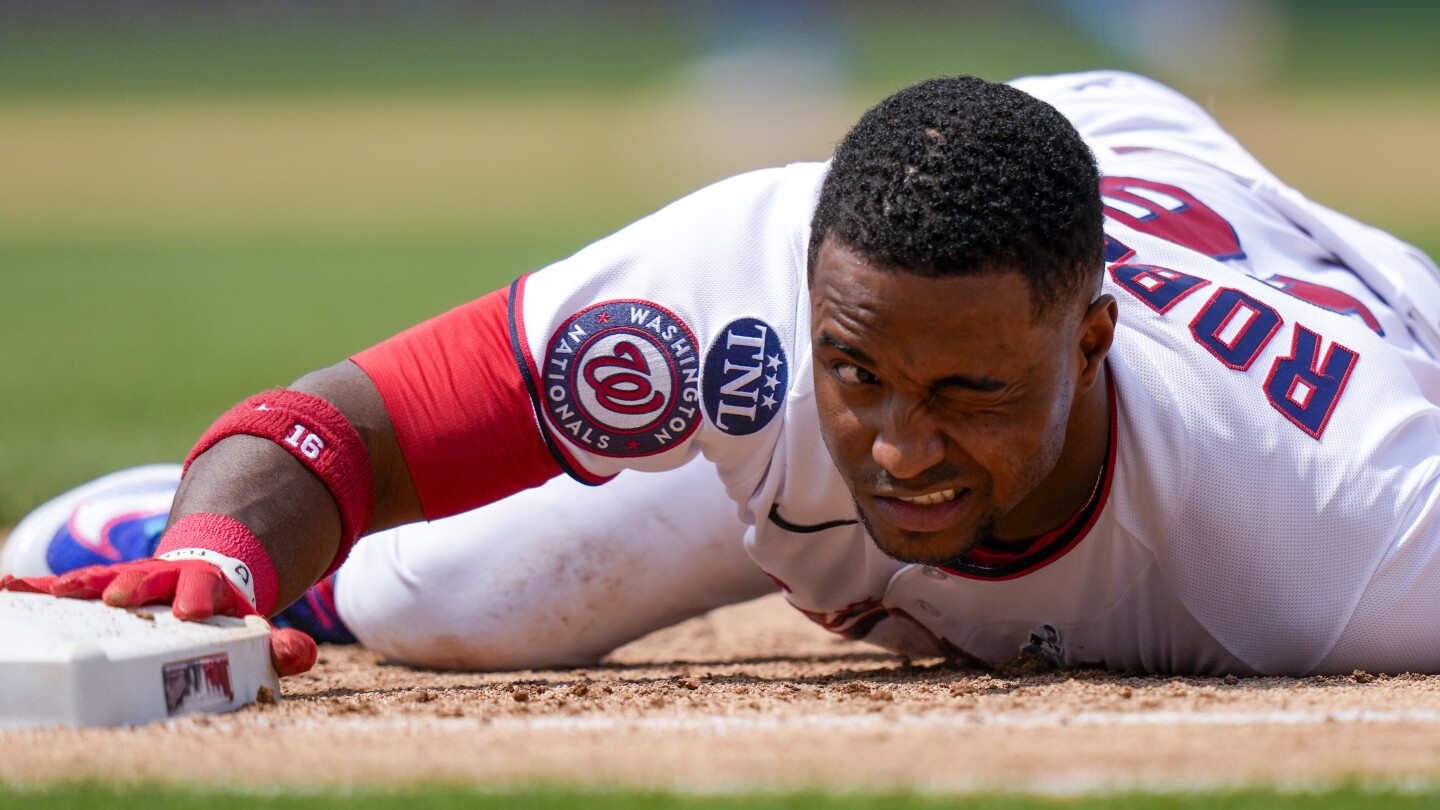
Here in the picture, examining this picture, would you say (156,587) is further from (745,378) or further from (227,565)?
(745,378)

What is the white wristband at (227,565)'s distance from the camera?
9.55 feet

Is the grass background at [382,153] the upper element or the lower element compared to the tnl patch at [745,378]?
upper

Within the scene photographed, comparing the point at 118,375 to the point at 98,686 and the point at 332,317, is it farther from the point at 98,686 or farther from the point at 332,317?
the point at 98,686

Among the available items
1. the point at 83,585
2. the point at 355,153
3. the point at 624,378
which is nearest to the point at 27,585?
the point at 83,585

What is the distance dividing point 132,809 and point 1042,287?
161 cm

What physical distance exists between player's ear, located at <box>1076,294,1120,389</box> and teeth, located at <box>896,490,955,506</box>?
340mm

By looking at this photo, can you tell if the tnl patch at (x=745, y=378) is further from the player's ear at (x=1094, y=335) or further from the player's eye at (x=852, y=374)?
the player's ear at (x=1094, y=335)

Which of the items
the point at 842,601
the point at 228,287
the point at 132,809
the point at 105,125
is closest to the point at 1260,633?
the point at 842,601

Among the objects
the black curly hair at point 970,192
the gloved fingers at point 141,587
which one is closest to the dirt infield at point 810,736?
the gloved fingers at point 141,587

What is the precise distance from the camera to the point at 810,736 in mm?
2621

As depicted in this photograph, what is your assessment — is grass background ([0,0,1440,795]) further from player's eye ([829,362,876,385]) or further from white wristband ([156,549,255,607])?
player's eye ([829,362,876,385])

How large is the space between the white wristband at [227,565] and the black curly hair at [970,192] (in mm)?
1151

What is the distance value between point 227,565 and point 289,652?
202 millimetres

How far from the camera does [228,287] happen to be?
51.9 ft
